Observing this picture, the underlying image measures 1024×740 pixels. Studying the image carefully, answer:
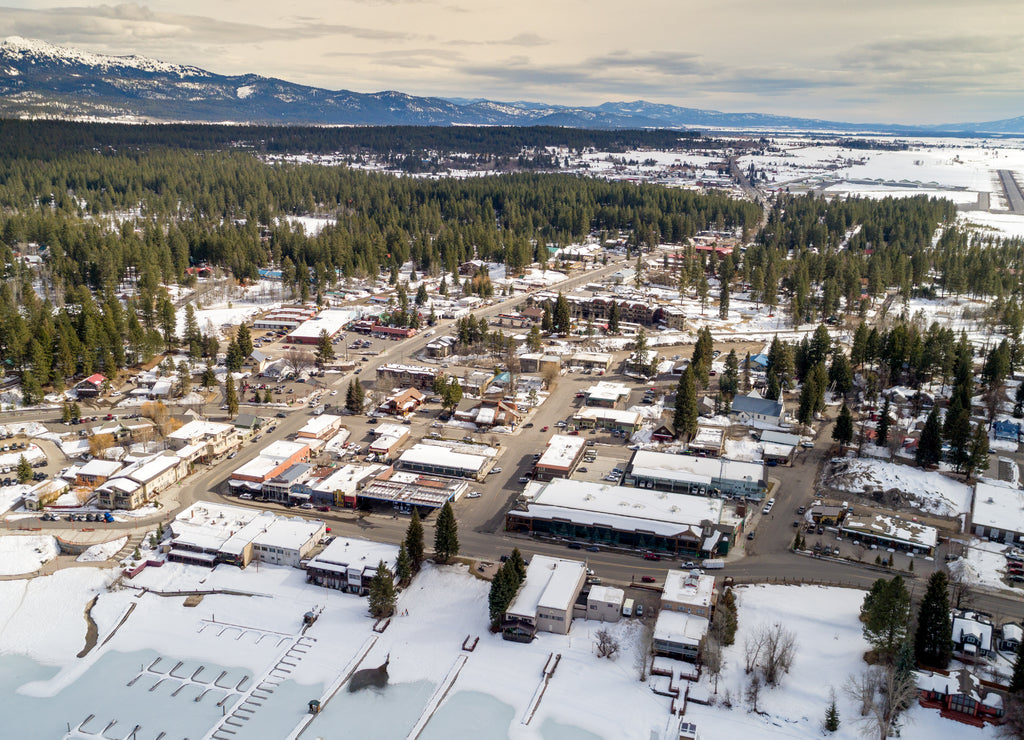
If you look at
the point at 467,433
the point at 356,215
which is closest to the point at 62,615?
the point at 467,433

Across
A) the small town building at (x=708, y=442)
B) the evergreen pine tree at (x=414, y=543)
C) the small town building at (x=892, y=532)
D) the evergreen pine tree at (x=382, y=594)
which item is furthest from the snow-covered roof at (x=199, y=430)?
the small town building at (x=892, y=532)

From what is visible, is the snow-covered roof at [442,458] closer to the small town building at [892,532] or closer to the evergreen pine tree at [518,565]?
the evergreen pine tree at [518,565]

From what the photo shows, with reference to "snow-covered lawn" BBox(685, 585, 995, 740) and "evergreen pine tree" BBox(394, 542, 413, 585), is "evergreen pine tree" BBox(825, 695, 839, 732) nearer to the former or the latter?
"snow-covered lawn" BBox(685, 585, 995, 740)

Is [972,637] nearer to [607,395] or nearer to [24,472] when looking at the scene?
[607,395]

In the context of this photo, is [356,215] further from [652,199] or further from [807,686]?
[807,686]

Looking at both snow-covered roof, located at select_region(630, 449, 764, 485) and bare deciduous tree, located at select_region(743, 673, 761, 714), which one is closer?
bare deciduous tree, located at select_region(743, 673, 761, 714)

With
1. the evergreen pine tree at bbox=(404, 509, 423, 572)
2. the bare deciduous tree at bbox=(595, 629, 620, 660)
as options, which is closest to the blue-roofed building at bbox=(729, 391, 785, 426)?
the bare deciduous tree at bbox=(595, 629, 620, 660)
